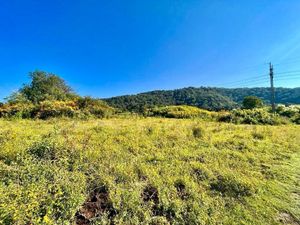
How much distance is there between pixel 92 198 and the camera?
443 centimetres

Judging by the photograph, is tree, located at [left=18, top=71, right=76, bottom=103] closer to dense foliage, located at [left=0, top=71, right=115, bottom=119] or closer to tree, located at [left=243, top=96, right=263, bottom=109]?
dense foliage, located at [left=0, top=71, right=115, bottom=119]

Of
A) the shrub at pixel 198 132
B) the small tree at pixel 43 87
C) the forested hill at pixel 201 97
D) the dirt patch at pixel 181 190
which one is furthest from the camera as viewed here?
the forested hill at pixel 201 97

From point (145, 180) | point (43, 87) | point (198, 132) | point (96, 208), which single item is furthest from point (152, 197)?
point (43, 87)

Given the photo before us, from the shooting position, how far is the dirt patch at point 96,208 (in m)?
3.97

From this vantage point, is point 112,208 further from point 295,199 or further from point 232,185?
point 295,199

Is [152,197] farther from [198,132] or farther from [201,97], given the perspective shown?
[201,97]

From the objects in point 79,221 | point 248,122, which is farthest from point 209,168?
point 248,122

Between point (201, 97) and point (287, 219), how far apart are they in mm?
73122

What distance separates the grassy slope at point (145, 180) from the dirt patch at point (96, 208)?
0.06m

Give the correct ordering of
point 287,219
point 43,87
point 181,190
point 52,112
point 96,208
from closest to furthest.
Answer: point 96,208 < point 287,219 < point 181,190 < point 52,112 < point 43,87

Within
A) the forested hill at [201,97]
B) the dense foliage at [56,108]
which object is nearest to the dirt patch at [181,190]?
the dense foliage at [56,108]

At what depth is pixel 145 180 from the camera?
5102 millimetres

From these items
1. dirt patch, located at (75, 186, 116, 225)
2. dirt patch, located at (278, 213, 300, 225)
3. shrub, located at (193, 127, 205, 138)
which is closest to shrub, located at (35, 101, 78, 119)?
shrub, located at (193, 127, 205, 138)

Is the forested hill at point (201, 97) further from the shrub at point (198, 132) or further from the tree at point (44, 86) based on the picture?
the shrub at point (198, 132)
